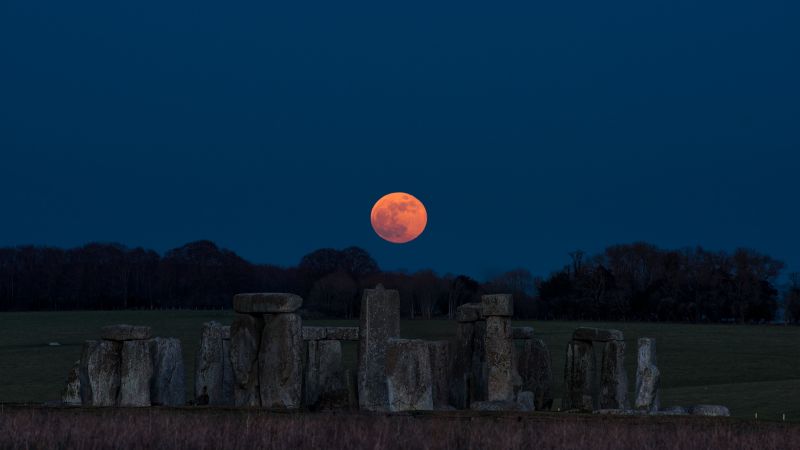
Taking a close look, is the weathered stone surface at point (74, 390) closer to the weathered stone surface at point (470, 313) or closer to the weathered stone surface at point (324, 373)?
the weathered stone surface at point (324, 373)

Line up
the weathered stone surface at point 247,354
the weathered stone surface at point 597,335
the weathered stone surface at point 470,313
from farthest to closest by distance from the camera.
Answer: the weathered stone surface at point 470,313
the weathered stone surface at point 597,335
the weathered stone surface at point 247,354

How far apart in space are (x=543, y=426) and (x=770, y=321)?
292ft

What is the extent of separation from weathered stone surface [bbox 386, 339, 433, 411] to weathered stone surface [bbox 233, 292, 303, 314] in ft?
7.89

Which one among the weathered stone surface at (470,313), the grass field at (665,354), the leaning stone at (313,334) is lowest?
the grass field at (665,354)

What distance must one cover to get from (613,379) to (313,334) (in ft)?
24.8

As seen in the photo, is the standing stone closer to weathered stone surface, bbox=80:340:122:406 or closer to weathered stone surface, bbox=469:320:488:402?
weathered stone surface, bbox=80:340:122:406

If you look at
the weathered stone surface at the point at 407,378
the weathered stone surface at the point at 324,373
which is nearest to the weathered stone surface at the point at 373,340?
the weathered stone surface at the point at 324,373

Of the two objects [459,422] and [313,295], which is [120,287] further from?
[459,422]

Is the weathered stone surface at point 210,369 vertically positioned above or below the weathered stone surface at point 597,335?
below

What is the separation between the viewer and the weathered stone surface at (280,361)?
70.5 feet

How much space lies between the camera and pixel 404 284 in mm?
112062

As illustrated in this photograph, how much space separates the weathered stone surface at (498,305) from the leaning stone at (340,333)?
427cm

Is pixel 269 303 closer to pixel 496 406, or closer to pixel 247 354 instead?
pixel 247 354

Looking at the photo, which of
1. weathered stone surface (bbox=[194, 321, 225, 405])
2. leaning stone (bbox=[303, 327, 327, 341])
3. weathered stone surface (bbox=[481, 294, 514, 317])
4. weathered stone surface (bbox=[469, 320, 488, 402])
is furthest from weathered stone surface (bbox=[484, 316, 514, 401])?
weathered stone surface (bbox=[194, 321, 225, 405])
